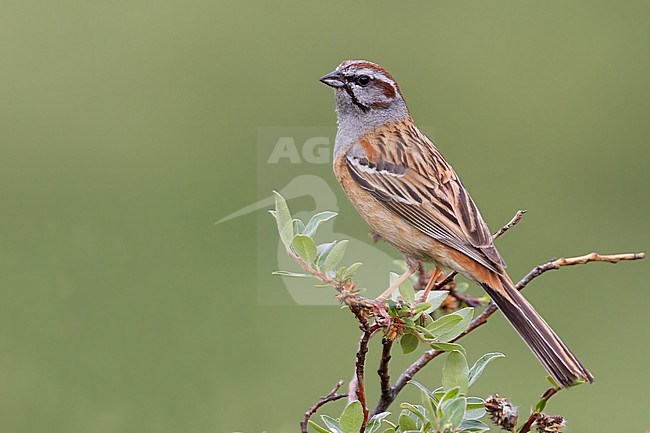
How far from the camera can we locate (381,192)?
3.47m

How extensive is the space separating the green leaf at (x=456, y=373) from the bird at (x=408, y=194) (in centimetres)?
48

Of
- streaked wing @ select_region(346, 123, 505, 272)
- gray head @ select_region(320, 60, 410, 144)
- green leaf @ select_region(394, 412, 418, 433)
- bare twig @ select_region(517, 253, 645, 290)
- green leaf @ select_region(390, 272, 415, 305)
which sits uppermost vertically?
gray head @ select_region(320, 60, 410, 144)

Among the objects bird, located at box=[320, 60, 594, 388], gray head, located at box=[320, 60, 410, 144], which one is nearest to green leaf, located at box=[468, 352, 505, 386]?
bird, located at box=[320, 60, 594, 388]

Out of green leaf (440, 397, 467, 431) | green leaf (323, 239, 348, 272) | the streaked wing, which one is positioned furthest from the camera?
the streaked wing

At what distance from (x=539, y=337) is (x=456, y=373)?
0.59 m

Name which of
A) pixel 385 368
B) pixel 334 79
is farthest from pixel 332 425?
pixel 334 79

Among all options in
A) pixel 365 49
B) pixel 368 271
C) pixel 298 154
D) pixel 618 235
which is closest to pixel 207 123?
pixel 365 49

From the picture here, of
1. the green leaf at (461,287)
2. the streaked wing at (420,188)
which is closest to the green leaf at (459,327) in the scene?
the streaked wing at (420,188)

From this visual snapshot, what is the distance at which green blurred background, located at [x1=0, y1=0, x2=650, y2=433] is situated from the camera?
5953mm

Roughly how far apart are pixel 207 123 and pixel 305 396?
351cm

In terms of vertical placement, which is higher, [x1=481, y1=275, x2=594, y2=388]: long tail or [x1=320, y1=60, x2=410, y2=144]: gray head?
[x1=320, y1=60, x2=410, y2=144]: gray head

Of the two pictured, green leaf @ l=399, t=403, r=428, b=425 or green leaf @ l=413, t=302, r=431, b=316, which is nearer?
green leaf @ l=399, t=403, r=428, b=425

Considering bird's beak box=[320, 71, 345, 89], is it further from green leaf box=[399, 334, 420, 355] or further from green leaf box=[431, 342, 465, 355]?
green leaf box=[431, 342, 465, 355]

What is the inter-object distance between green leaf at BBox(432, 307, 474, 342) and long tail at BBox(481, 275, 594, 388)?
0.82 ft
